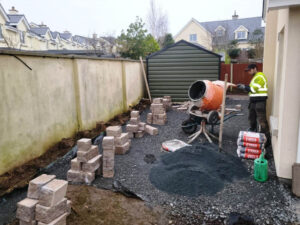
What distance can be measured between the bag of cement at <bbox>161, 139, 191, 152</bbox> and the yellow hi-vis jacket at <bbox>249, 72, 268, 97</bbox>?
87.5 inches

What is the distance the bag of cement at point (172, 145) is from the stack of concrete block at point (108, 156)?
1.78 meters

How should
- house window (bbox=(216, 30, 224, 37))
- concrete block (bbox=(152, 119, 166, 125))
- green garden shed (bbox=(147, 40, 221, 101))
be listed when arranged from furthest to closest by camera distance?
house window (bbox=(216, 30, 224, 37)) → green garden shed (bbox=(147, 40, 221, 101)) → concrete block (bbox=(152, 119, 166, 125))

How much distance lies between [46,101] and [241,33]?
3677 cm

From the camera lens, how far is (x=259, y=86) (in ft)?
19.5

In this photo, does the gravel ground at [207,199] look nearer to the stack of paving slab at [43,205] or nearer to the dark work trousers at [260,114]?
the stack of paving slab at [43,205]

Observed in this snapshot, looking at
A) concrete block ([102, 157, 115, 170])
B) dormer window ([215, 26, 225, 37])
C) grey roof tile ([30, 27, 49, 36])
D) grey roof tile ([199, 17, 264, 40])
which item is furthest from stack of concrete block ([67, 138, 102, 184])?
grey roof tile ([199, 17, 264, 40])

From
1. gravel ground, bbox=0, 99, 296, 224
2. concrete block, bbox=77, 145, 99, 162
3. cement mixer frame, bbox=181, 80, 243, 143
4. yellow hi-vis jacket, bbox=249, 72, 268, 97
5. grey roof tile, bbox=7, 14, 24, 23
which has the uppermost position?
grey roof tile, bbox=7, 14, 24, 23

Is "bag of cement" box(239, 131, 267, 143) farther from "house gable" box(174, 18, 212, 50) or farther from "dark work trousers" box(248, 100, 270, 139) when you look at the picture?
"house gable" box(174, 18, 212, 50)

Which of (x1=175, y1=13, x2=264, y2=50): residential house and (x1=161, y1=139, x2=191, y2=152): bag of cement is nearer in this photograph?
(x1=161, y1=139, x2=191, y2=152): bag of cement

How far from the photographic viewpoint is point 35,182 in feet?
9.54

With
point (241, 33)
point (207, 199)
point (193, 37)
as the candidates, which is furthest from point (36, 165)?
point (241, 33)

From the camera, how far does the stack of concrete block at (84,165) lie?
13.6 ft

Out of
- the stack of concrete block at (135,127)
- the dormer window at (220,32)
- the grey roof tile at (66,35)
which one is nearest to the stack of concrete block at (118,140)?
the stack of concrete block at (135,127)

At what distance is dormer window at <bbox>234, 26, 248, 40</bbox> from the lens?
35.6m
